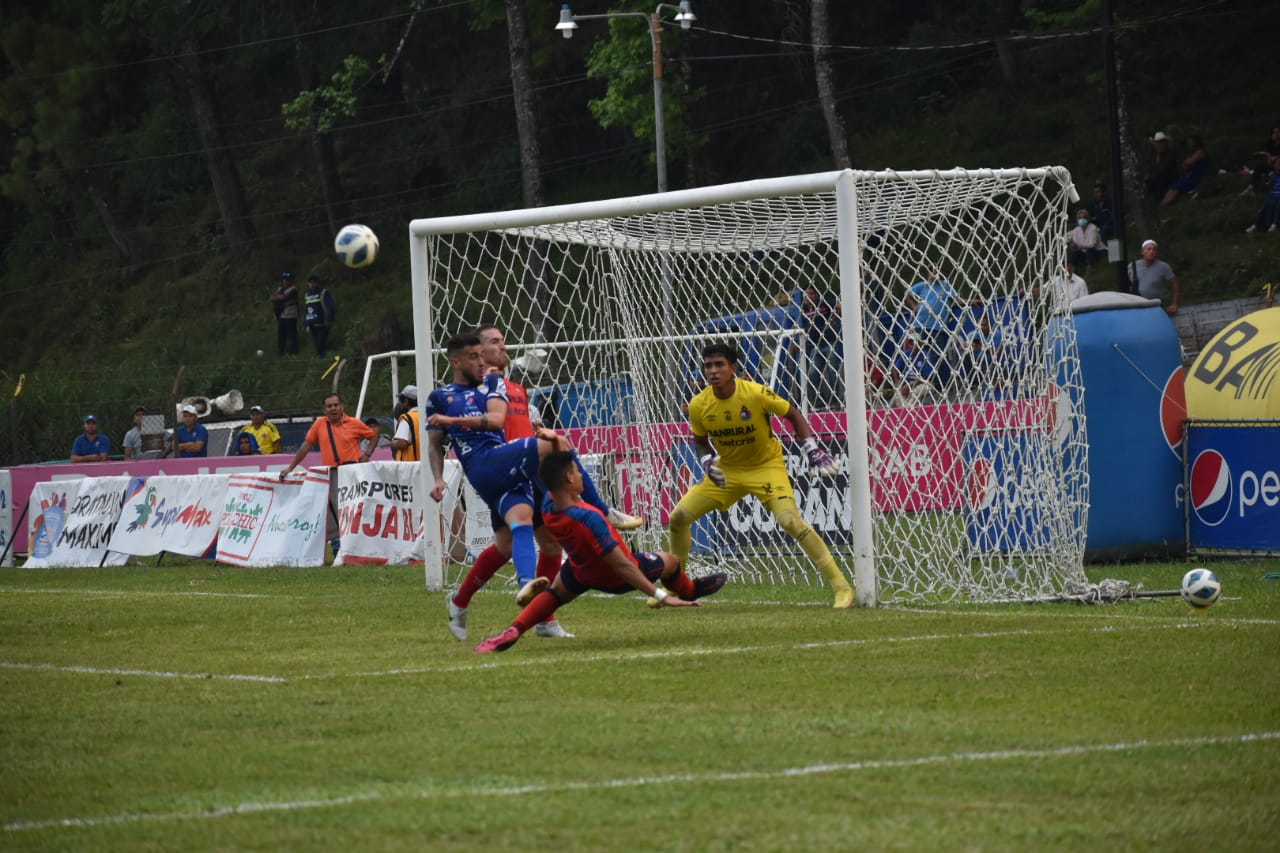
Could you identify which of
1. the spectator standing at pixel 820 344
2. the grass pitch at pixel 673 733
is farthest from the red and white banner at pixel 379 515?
the grass pitch at pixel 673 733

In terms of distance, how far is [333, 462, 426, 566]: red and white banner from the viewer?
19.9 metres

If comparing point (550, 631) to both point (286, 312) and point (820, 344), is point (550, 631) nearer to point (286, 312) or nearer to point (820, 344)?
point (820, 344)

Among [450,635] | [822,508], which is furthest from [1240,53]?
[450,635]

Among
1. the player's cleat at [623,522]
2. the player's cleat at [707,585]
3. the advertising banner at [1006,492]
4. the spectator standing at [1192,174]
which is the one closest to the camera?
the player's cleat at [623,522]

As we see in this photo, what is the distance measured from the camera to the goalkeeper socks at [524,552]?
11500 millimetres

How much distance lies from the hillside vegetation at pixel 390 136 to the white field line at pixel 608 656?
781 inches

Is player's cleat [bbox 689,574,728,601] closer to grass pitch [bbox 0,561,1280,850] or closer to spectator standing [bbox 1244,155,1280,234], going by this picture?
grass pitch [bbox 0,561,1280,850]

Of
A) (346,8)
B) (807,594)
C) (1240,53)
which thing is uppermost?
(346,8)

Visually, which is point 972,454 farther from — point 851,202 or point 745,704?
point 745,704

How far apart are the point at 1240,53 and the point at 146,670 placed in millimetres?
35680

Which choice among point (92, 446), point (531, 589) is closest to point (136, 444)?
point (92, 446)

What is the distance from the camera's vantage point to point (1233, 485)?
51.3 ft

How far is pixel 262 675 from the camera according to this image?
997 centimetres

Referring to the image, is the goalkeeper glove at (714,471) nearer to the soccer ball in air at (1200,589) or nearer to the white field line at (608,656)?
the white field line at (608,656)
